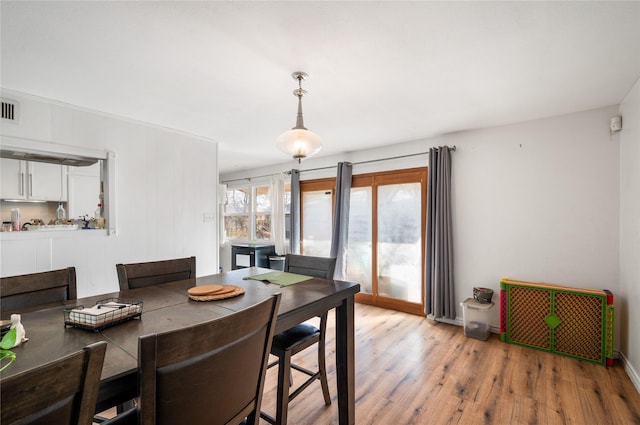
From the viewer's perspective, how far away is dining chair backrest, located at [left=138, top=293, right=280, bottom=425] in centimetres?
73

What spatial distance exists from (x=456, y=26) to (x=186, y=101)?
2.17m

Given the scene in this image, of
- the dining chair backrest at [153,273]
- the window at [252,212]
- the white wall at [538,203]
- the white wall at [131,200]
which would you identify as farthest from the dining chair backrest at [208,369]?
the window at [252,212]

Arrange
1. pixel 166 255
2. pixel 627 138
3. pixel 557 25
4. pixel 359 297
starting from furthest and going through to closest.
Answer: pixel 359 297 < pixel 166 255 < pixel 627 138 < pixel 557 25

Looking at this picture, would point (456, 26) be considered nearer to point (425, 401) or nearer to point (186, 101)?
point (186, 101)

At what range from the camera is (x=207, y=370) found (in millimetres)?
860

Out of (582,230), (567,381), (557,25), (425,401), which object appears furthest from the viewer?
(582,230)

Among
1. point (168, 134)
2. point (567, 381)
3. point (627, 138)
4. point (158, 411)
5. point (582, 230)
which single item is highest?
point (168, 134)

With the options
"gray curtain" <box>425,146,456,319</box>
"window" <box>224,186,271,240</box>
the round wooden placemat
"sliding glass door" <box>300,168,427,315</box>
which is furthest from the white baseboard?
"window" <box>224,186,271,240</box>

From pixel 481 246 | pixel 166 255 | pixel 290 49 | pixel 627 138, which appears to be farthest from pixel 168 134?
pixel 627 138

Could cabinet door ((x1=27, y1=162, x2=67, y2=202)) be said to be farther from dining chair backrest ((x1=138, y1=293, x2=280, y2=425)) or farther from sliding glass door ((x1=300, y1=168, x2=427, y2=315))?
sliding glass door ((x1=300, y1=168, x2=427, y2=315))

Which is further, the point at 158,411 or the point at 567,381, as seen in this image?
the point at 567,381

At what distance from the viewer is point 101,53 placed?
5.99 ft

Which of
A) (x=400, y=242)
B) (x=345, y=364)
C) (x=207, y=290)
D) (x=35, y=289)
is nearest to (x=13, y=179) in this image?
(x=35, y=289)

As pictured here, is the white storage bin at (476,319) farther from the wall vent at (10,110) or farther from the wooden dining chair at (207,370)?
the wall vent at (10,110)
